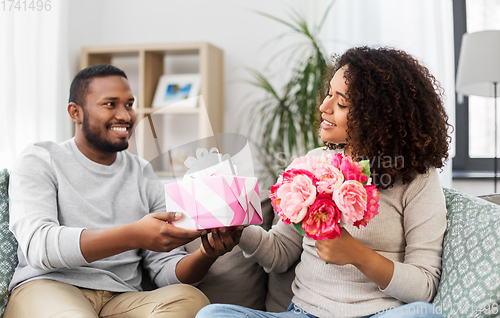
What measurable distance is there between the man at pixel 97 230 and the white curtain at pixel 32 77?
1.18m

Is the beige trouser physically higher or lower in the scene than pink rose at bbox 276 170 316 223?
lower

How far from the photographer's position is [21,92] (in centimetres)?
233

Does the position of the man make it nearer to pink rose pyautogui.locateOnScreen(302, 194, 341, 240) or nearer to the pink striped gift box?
the pink striped gift box

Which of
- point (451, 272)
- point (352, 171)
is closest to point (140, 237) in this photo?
point (352, 171)

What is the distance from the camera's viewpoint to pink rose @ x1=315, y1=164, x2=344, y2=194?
2.71 ft

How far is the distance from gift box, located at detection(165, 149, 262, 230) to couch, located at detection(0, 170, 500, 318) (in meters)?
0.49

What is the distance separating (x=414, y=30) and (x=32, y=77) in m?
2.25

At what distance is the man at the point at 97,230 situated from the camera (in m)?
1.05

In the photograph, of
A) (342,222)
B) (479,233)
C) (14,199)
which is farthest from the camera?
(14,199)

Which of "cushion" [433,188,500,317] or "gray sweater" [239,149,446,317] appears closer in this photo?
"cushion" [433,188,500,317]

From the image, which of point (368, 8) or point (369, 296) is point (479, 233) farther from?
point (368, 8)

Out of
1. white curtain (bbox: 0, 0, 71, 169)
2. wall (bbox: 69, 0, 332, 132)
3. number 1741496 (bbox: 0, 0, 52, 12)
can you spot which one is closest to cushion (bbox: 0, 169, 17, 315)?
white curtain (bbox: 0, 0, 71, 169)

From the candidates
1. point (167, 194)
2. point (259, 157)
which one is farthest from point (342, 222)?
point (259, 157)

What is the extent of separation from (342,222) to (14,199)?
35.4 inches
